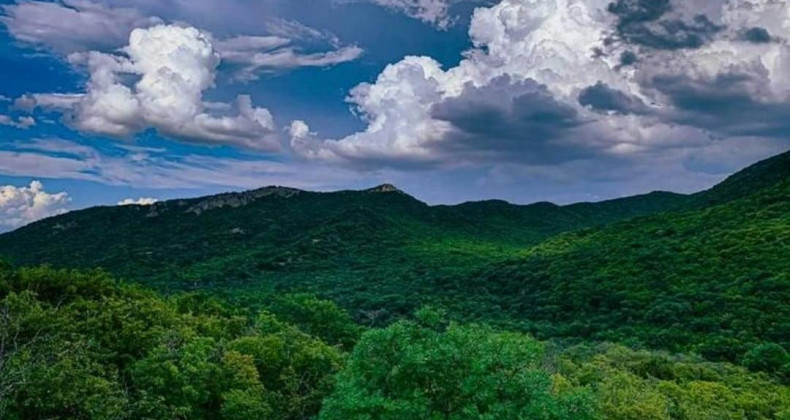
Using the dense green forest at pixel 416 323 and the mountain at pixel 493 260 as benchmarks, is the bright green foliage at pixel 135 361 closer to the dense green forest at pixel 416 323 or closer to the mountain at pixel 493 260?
the dense green forest at pixel 416 323

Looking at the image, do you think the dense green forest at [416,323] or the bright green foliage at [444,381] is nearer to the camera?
the bright green foliage at [444,381]

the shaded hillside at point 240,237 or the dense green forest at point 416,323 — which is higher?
the shaded hillside at point 240,237

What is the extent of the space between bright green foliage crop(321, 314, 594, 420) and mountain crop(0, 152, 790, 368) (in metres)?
36.5

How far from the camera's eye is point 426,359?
2431cm

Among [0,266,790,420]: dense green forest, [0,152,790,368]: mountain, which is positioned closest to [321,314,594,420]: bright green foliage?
[0,266,790,420]: dense green forest

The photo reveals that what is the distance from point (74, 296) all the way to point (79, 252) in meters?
120

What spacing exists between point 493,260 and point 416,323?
99318mm

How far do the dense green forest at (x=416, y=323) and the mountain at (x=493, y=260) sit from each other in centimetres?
44

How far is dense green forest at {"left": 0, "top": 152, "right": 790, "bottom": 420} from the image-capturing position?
25.4 meters

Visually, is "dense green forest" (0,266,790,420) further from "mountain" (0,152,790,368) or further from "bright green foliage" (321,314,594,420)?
"mountain" (0,152,790,368)

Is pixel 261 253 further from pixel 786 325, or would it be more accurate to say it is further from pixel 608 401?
pixel 608 401

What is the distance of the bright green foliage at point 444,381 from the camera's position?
23469 mm

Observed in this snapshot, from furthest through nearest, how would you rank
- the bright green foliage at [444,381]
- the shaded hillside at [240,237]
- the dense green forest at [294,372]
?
the shaded hillside at [240,237]
the dense green forest at [294,372]
the bright green foliage at [444,381]

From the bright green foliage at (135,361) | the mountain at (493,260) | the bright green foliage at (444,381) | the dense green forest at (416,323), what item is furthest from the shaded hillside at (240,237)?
the bright green foliage at (444,381)
